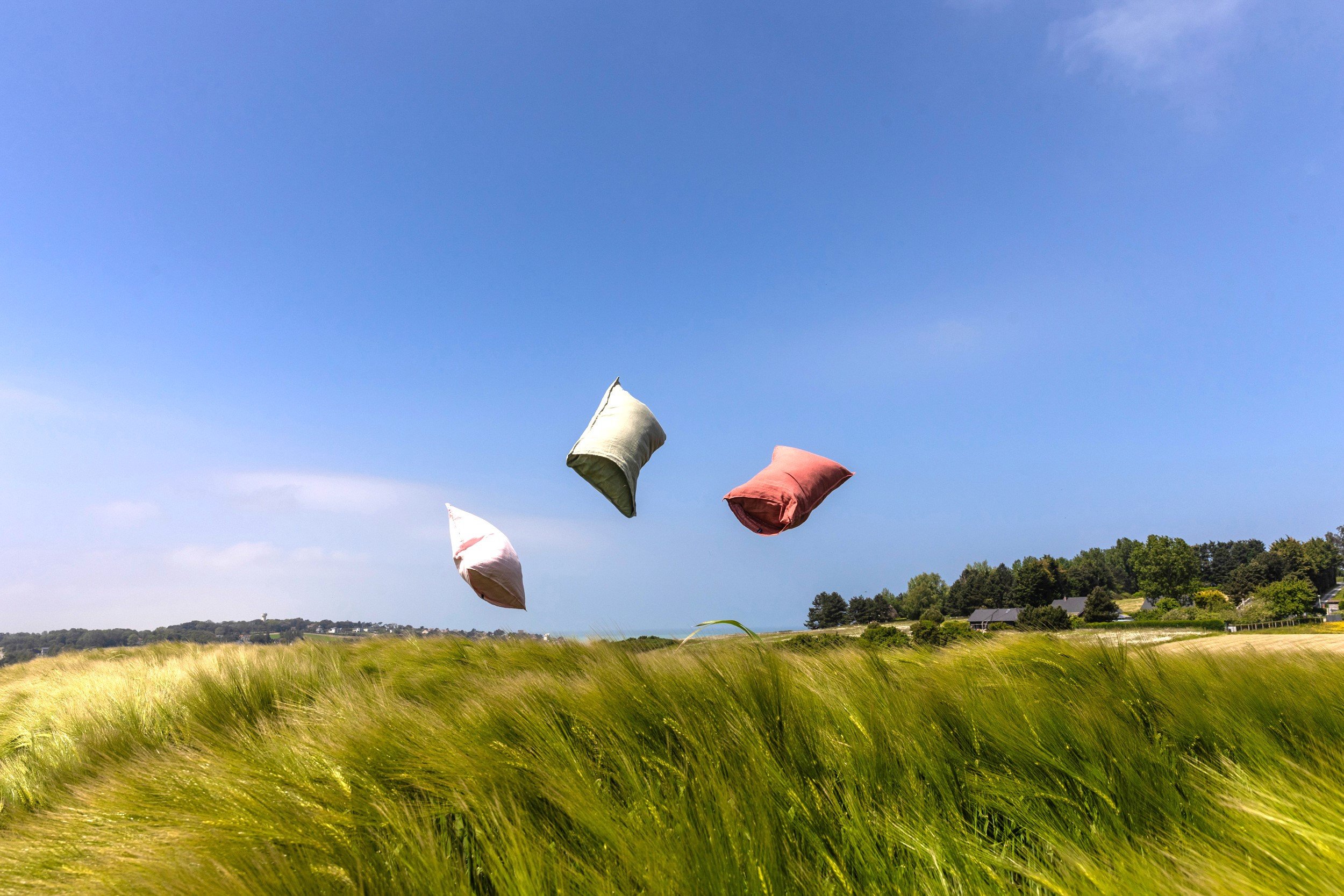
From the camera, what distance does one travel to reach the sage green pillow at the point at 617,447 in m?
2.40

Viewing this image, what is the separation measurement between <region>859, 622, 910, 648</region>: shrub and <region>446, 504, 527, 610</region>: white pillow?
7.79 ft

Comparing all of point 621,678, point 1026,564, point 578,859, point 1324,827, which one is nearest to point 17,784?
point 621,678

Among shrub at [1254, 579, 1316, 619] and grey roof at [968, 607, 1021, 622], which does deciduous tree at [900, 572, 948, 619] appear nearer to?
grey roof at [968, 607, 1021, 622]

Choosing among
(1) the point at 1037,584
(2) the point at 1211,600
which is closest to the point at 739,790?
(1) the point at 1037,584

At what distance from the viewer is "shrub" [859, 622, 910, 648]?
4.51 meters

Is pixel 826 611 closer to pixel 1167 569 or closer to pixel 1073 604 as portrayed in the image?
pixel 1073 604

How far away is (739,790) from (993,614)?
5953 cm

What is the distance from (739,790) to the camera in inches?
58.9

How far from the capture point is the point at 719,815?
136 cm

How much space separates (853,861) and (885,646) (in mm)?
3766

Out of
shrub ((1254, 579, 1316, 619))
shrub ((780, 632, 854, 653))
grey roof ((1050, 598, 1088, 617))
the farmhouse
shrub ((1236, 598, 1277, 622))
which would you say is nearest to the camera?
shrub ((780, 632, 854, 653))

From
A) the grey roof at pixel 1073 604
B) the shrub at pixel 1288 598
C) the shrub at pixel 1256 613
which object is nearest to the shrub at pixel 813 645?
the shrub at pixel 1256 613

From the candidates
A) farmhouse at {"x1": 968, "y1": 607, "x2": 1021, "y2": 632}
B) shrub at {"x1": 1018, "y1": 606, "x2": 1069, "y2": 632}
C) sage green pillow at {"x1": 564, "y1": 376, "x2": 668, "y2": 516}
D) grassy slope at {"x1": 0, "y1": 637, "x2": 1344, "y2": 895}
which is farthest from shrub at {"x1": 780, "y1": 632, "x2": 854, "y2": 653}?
farmhouse at {"x1": 968, "y1": 607, "x2": 1021, "y2": 632}

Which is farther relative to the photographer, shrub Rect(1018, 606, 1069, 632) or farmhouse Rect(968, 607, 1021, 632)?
farmhouse Rect(968, 607, 1021, 632)
